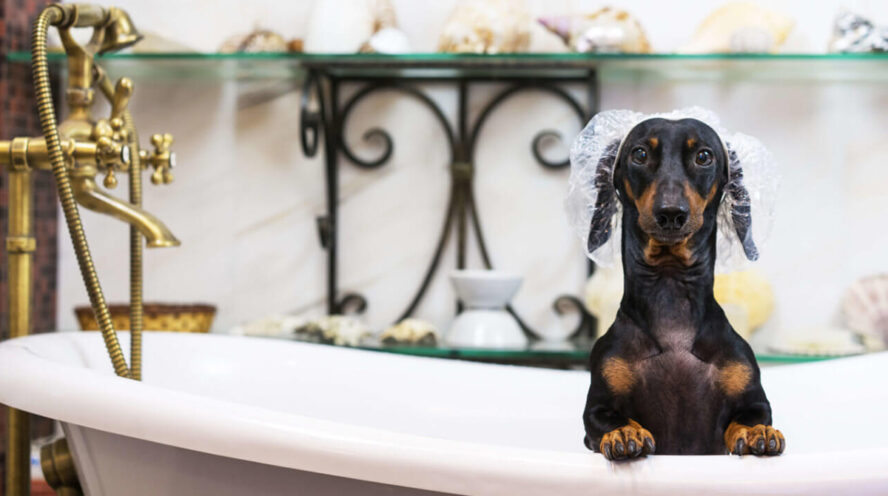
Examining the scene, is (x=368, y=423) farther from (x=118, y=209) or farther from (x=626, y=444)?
(x=626, y=444)

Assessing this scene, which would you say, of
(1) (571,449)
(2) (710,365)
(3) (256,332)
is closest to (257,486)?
(2) (710,365)

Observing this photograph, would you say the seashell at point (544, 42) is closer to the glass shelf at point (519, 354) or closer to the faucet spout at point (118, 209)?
the glass shelf at point (519, 354)

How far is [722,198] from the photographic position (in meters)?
0.80

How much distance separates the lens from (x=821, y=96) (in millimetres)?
1800

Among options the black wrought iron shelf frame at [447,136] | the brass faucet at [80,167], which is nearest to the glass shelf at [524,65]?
the black wrought iron shelf frame at [447,136]

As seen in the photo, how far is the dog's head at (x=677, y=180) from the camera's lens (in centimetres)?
71

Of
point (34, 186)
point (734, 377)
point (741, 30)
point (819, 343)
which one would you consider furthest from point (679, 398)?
point (34, 186)

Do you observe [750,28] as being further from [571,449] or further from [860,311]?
[571,449]

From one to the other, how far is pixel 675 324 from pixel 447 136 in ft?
3.72

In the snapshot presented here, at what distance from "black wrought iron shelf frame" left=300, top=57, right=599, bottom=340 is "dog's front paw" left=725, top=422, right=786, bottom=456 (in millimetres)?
1097

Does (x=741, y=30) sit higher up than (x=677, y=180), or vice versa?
(x=741, y=30)

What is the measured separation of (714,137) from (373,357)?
0.68 m

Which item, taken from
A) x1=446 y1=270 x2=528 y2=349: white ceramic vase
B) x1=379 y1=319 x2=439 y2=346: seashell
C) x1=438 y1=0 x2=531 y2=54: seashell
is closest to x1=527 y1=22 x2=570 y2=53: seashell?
x1=438 y1=0 x2=531 y2=54: seashell

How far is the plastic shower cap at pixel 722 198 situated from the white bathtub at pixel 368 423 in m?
0.20
